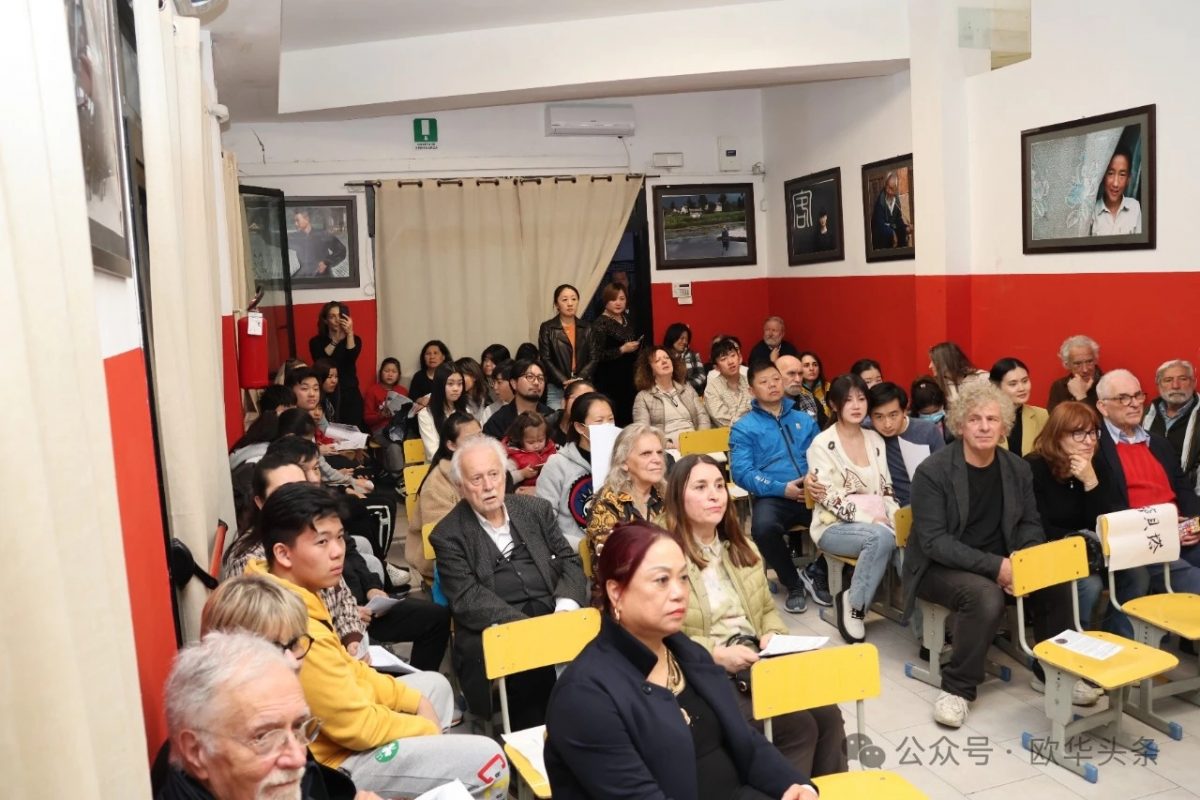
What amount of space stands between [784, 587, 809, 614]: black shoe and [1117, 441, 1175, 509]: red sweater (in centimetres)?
164

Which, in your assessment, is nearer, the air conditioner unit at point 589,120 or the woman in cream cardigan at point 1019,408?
the woman in cream cardigan at point 1019,408

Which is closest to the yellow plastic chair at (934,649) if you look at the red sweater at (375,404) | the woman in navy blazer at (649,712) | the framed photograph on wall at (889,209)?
the woman in navy blazer at (649,712)

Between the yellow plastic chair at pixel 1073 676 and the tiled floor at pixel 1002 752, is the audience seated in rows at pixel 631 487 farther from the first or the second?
the yellow plastic chair at pixel 1073 676

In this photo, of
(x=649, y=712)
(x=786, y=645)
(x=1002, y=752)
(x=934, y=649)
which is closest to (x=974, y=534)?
(x=934, y=649)

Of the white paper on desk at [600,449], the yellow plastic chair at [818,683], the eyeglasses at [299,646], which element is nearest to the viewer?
the eyeglasses at [299,646]

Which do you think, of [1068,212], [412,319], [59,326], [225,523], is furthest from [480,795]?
[412,319]

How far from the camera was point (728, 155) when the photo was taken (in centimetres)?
970

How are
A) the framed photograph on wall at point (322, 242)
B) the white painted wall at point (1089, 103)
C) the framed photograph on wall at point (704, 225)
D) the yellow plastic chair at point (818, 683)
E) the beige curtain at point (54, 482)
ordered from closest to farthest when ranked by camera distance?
the beige curtain at point (54, 482)
the yellow plastic chair at point (818, 683)
the white painted wall at point (1089, 103)
the framed photograph on wall at point (322, 242)
the framed photograph on wall at point (704, 225)

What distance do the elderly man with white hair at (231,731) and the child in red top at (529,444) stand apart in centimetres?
364

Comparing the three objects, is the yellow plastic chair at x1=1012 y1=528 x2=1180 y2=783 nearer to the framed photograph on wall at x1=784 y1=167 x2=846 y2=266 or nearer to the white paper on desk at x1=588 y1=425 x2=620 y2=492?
the white paper on desk at x1=588 y1=425 x2=620 y2=492

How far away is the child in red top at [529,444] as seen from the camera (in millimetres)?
5492

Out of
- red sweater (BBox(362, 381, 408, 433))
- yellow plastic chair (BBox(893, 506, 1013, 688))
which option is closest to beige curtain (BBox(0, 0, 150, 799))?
yellow plastic chair (BBox(893, 506, 1013, 688))

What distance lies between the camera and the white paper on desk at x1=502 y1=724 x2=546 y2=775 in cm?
270

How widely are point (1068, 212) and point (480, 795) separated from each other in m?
5.18
